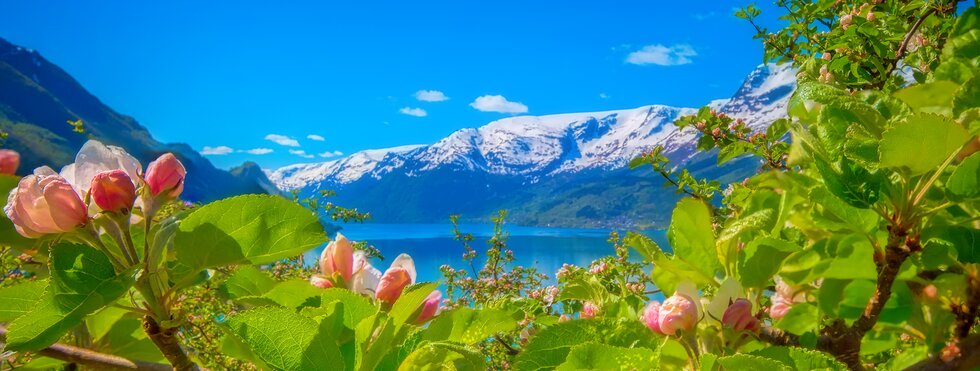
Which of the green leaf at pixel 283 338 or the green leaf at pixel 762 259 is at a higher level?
the green leaf at pixel 762 259

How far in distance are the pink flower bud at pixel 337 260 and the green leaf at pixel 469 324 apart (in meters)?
0.30

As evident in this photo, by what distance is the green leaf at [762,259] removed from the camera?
31.1 inches

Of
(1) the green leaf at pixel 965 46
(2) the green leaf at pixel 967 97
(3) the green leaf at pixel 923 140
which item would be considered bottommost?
(3) the green leaf at pixel 923 140

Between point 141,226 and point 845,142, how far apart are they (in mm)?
1100

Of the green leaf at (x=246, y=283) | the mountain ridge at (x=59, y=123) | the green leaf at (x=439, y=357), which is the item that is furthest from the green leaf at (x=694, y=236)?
the mountain ridge at (x=59, y=123)

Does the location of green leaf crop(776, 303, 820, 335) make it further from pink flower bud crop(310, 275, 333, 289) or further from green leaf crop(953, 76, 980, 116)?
pink flower bud crop(310, 275, 333, 289)

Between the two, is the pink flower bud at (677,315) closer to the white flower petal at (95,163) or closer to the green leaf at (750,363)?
the green leaf at (750,363)

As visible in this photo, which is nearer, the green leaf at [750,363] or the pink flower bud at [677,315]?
the green leaf at [750,363]

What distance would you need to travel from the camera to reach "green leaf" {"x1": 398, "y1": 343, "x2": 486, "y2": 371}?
1.92ft

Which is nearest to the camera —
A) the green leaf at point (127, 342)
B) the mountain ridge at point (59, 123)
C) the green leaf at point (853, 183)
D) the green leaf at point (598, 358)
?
the green leaf at point (598, 358)

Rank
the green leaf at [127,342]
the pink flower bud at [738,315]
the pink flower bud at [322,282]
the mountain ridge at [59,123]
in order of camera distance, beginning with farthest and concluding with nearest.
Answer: the mountain ridge at [59,123] → the green leaf at [127,342] → the pink flower bud at [322,282] → the pink flower bud at [738,315]

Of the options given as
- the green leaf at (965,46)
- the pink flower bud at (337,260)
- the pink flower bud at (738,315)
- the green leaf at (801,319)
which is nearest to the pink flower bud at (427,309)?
the pink flower bud at (337,260)

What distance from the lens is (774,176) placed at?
855 mm

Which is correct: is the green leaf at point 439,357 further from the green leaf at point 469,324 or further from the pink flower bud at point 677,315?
the pink flower bud at point 677,315
